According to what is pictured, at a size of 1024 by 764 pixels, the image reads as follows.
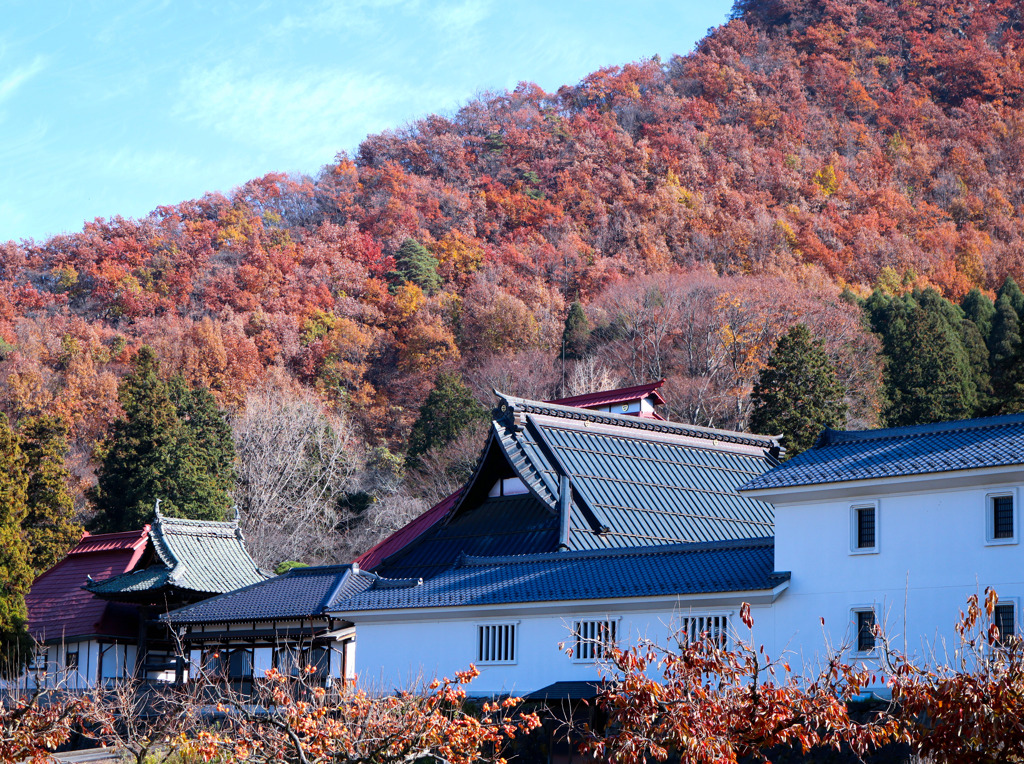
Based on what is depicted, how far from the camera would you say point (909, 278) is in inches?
2803

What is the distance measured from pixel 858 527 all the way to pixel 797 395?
21724 mm

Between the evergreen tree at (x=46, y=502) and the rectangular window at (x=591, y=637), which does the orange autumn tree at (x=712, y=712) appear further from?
the evergreen tree at (x=46, y=502)

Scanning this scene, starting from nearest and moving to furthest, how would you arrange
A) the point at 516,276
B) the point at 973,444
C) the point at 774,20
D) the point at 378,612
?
the point at 973,444 → the point at 378,612 → the point at 516,276 → the point at 774,20

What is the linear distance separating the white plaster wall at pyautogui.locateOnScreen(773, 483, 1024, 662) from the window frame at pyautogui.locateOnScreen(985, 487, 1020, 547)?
0.12ft

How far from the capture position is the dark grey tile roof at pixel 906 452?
20312 mm

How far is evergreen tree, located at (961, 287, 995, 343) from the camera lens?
5966cm

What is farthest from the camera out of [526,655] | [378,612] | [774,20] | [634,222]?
[774,20]

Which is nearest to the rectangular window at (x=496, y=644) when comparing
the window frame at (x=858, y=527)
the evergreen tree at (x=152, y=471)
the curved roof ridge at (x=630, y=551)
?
the curved roof ridge at (x=630, y=551)

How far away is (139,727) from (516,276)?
46436mm

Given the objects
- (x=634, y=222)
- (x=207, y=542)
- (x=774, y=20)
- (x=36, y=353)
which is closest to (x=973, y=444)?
(x=207, y=542)

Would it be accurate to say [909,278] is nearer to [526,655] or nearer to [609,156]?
[609,156]

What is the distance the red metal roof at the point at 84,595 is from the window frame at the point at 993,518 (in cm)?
2440

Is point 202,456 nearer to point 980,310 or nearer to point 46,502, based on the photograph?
point 46,502

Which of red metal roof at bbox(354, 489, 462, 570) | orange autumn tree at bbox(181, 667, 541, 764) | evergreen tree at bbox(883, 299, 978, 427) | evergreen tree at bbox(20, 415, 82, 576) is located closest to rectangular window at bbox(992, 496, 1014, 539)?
orange autumn tree at bbox(181, 667, 541, 764)
